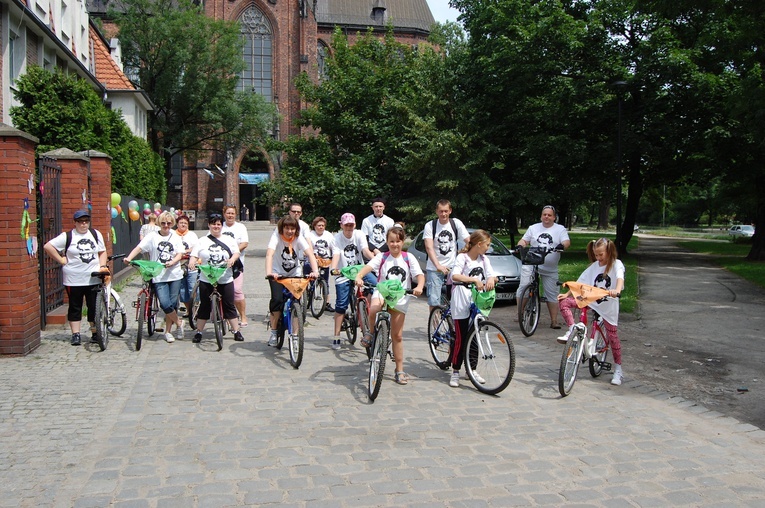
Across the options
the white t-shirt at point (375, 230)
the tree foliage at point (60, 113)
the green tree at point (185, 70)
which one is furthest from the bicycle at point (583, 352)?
the green tree at point (185, 70)

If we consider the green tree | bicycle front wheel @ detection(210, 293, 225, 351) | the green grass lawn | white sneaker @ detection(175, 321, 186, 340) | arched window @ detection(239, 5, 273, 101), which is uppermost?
arched window @ detection(239, 5, 273, 101)

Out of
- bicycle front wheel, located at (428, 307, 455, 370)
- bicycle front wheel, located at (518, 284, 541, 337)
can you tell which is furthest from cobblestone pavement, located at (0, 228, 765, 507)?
bicycle front wheel, located at (518, 284, 541, 337)

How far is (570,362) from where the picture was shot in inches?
258

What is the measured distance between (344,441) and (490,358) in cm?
197

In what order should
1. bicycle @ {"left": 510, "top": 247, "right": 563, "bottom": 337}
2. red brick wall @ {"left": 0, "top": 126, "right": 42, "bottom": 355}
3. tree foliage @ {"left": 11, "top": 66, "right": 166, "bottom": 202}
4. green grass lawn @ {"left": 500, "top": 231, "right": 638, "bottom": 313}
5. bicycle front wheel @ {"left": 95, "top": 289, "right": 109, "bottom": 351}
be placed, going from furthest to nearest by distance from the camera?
tree foliage @ {"left": 11, "top": 66, "right": 166, "bottom": 202} → green grass lawn @ {"left": 500, "top": 231, "right": 638, "bottom": 313} → bicycle @ {"left": 510, "top": 247, "right": 563, "bottom": 337} → bicycle front wheel @ {"left": 95, "top": 289, "right": 109, "bottom": 351} → red brick wall @ {"left": 0, "top": 126, "right": 42, "bottom": 355}

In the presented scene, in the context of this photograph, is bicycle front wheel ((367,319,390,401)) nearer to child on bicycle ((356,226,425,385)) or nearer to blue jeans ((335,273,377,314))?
child on bicycle ((356,226,425,385))

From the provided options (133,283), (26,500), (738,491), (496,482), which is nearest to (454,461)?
(496,482)

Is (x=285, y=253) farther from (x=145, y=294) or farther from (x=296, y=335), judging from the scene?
(x=145, y=294)

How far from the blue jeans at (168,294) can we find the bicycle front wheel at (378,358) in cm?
385

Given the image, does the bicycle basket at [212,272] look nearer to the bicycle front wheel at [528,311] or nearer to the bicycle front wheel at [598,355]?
the bicycle front wheel at [528,311]

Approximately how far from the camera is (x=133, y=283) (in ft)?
53.9

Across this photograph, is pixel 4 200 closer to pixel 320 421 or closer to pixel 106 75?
pixel 320 421

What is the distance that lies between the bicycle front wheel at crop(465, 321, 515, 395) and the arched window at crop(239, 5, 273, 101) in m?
57.3

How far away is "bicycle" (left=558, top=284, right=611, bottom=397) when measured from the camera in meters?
6.45
